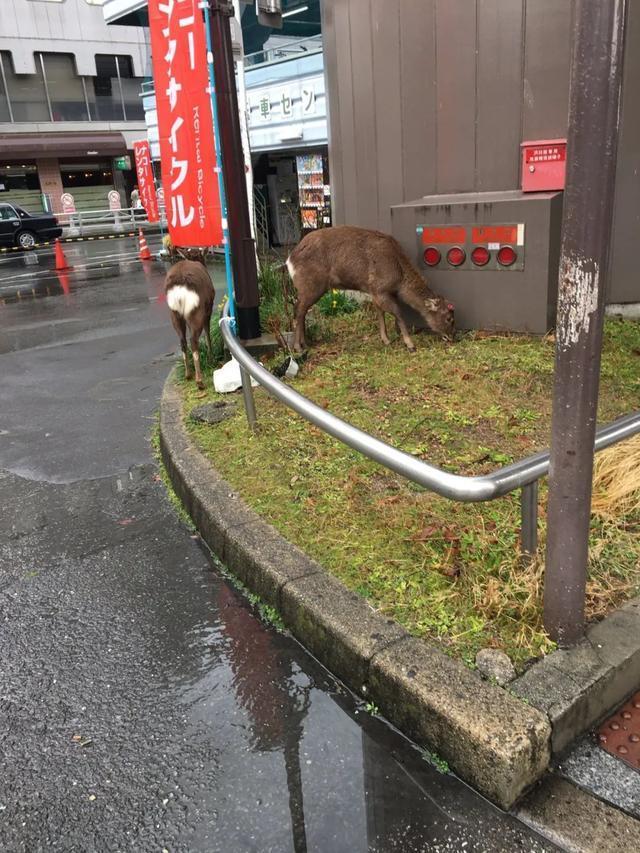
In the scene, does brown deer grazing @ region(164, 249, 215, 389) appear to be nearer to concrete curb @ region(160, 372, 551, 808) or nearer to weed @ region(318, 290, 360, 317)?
weed @ region(318, 290, 360, 317)

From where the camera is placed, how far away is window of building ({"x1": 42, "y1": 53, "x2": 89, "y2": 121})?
112ft

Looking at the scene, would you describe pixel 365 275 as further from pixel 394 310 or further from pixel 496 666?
pixel 496 666

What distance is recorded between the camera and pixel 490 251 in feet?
21.4

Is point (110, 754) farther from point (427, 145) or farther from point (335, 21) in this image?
point (335, 21)

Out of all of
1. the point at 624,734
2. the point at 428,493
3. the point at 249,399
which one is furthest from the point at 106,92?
the point at 624,734

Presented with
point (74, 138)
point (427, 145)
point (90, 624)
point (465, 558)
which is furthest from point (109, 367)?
point (74, 138)

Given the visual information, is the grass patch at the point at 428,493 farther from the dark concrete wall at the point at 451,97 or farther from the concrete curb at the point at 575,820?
the dark concrete wall at the point at 451,97

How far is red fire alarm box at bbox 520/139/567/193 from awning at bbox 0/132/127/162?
33.1 meters

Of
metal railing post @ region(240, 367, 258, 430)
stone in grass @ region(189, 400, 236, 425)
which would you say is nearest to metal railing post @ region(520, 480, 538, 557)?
metal railing post @ region(240, 367, 258, 430)

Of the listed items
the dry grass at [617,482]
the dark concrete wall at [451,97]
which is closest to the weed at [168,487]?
the dry grass at [617,482]

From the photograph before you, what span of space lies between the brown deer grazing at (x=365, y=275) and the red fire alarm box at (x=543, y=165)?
52.9 inches

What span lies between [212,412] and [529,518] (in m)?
3.26

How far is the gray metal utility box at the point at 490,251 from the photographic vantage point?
6.16 metres

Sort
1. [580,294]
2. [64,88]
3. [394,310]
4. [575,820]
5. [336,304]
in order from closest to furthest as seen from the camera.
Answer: [575,820]
[580,294]
[394,310]
[336,304]
[64,88]
